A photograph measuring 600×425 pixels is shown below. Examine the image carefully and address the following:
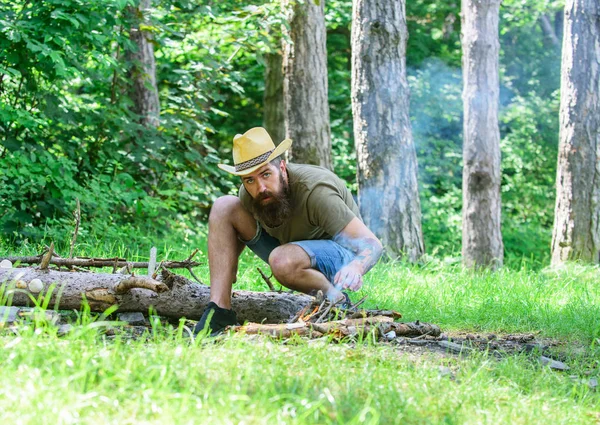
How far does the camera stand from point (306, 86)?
1049 centimetres

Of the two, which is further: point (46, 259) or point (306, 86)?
point (306, 86)

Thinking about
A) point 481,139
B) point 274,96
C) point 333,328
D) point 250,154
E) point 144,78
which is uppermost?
point 144,78

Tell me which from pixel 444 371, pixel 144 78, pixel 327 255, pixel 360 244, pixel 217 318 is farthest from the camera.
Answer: pixel 144 78

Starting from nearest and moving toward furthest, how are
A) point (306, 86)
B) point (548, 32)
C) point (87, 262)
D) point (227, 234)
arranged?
point (227, 234)
point (87, 262)
point (306, 86)
point (548, 32)

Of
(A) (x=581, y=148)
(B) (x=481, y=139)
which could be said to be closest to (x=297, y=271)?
(A) (x=581, y=148)

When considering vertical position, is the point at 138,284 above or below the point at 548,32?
below

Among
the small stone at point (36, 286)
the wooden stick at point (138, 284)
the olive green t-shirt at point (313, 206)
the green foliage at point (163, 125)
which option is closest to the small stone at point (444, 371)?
the olive green t-shirt at point (313, 206)

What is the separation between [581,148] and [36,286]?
7.44m

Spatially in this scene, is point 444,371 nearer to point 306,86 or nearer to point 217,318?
point 217,318

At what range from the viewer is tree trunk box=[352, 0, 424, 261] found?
30.4 ft

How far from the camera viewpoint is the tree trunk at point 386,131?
9273mm

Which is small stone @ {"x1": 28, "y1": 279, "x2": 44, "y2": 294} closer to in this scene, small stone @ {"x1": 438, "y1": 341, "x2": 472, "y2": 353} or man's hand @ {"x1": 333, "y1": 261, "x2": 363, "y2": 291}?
man's hand @ {"x1": 333, "y1": 261, "x2": 363, "y2": 291}

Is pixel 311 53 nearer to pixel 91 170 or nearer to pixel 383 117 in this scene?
pixel 383 117

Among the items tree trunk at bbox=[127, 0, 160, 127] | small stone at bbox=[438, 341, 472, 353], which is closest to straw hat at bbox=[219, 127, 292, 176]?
small stone at bbox=[438, 341, 472, 353]
